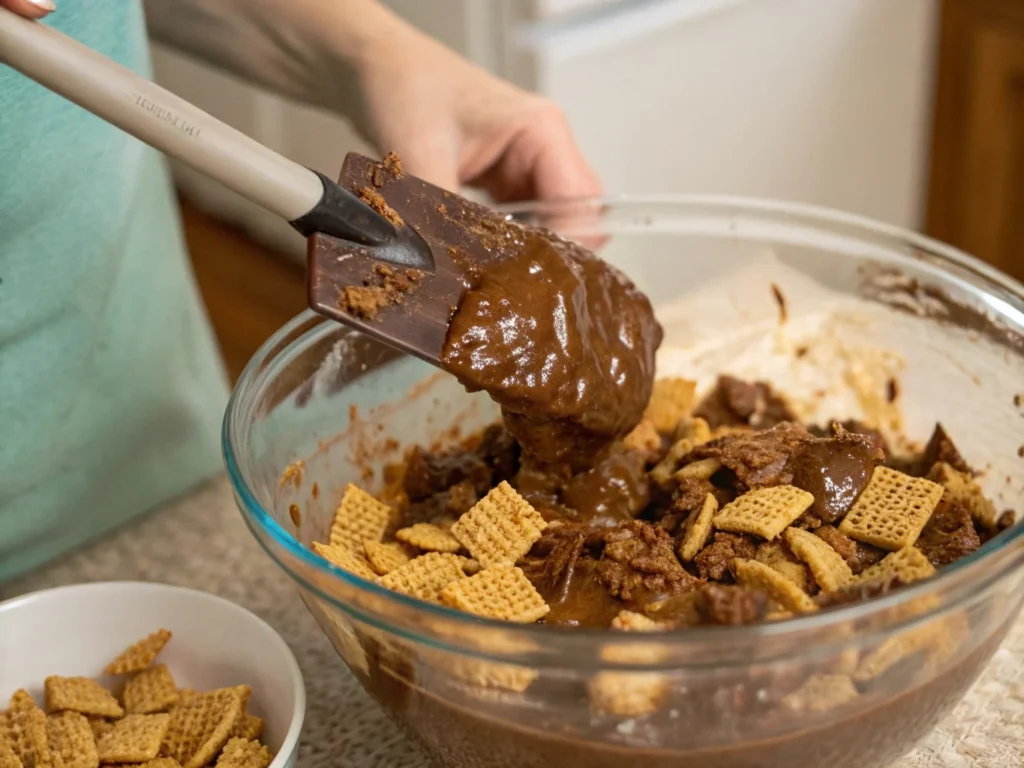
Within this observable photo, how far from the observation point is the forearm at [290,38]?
1.33 meters

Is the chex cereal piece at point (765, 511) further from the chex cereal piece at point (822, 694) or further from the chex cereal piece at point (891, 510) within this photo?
the chex cereal piece at point (822, 694)

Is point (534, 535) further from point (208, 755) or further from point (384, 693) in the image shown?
point (208, 755)

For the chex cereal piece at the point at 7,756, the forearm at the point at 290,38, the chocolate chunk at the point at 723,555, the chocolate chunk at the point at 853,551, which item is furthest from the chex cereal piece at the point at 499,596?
the forearm at the point at 290,38

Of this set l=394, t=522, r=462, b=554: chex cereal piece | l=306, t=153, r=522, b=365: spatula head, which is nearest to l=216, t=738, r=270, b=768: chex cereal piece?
l=394, t=522, r=462, b=554: chex cereal piece

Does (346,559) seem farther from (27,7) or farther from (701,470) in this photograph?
(27,7)

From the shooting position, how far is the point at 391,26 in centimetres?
133

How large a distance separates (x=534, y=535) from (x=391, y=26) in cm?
67

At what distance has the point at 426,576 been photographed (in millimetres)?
965

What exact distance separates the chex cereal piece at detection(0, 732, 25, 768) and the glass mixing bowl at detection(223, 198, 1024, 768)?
273mm

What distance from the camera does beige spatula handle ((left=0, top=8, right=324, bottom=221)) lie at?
0.83m

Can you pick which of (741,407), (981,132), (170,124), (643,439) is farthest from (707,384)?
(981,132)

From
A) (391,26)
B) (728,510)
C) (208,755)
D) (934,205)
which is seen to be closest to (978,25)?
(934,205)

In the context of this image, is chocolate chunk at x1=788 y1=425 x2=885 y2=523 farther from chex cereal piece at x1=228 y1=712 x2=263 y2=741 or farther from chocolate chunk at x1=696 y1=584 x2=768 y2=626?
chex cereal piece at x1=228 y1=712 x2=263 y2=741

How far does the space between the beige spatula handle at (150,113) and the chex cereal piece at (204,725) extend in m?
0.42
